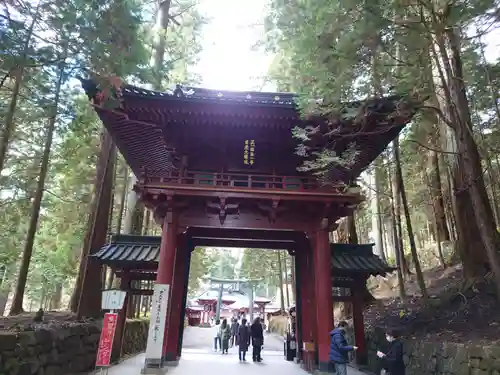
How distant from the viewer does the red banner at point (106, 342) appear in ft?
23.3

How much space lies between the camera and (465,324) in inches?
290

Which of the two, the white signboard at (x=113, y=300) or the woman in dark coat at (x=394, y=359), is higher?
the white signboard at (x=113, y=300)

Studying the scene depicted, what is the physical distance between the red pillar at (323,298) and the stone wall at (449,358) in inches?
71.6

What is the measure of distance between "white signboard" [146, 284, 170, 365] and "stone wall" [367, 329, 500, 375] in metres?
5.48

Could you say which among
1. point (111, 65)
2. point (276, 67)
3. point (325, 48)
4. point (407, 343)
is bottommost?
point (407, 343)

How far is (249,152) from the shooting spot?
29.8 ft

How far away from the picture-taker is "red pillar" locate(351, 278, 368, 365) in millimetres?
10062

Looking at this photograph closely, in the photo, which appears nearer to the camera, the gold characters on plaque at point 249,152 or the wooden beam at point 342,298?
the gold characters on plaque at point 249,152

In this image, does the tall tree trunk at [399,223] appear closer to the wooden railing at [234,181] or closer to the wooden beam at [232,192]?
the wooden railing at [234,181]

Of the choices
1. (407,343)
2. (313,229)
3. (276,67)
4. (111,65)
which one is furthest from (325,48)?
(276,67)

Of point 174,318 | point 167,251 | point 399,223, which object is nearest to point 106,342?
point 167,251

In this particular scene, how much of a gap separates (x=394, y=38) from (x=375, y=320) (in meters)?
8.89

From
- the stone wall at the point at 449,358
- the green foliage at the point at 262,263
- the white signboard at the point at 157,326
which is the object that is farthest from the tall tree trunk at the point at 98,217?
the green foliage at the point at 262,263

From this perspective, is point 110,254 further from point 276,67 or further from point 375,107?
point 276,67
